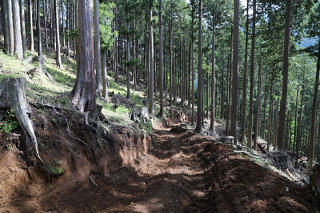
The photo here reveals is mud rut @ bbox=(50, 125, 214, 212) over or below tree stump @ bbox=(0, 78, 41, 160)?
below

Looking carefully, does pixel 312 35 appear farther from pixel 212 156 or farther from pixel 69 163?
pixel 69 163

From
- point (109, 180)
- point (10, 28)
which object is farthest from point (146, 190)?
point (10, 28)

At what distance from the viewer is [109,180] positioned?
5.54m

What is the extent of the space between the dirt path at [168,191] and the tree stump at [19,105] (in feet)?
2.36

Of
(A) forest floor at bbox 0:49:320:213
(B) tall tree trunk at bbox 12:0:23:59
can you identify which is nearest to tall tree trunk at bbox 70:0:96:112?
(A) forest floor at bbox 0:49:320:213

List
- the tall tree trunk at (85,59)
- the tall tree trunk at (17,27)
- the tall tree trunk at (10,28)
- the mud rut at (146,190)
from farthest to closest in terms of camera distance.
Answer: the tall tree trunk at (10,28) → the tall tree trunk at (17,27) → the tall tree trunk at (85,59) → the mud rut at (146,190)

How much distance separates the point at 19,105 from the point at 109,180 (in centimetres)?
302

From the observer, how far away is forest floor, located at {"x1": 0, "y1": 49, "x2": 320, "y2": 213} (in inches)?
140

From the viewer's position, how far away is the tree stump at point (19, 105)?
382 cm

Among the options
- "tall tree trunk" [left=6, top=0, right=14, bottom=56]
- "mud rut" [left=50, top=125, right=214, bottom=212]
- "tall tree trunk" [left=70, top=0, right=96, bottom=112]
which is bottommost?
"mud rut" [left=50, top=125, right=214, bottom=212]

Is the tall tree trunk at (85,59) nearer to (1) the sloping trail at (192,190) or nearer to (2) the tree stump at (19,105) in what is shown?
(2) the tree stump at (19,105)

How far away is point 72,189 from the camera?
429 centimetres

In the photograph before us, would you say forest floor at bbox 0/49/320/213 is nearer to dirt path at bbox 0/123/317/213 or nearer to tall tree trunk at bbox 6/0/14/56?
dirt path at bbox 0/123/317/213

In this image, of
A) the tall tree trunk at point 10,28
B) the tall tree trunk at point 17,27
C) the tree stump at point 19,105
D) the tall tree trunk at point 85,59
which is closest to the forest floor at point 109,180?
the tree stump at point 19,105
